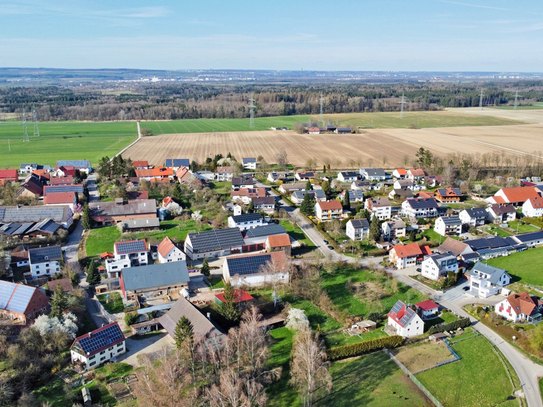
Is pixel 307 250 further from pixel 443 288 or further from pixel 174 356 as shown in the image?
pixel 174 356

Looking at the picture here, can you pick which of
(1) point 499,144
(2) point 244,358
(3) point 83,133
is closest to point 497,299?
(2) point 244,358

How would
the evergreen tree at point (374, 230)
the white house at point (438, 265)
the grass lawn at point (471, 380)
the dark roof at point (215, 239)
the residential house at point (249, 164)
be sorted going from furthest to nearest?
1. the residential house at point (249, 164)
2. the evergreen tree at point (374, 230)
3. the dark roof at point (215, 239)
4. the white house at point (438, 265)
5. the grass lawn at point (471, 380)

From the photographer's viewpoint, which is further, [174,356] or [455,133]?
[455,133]

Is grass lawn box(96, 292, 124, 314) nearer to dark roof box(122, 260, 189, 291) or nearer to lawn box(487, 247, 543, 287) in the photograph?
dark roof box(122, 260, 189, 291)

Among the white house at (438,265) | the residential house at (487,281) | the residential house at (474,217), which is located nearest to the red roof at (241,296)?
the white house at (438,265)

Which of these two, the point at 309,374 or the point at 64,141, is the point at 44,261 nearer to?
the point at 309,374

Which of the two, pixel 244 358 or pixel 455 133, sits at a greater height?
pixel 455 133

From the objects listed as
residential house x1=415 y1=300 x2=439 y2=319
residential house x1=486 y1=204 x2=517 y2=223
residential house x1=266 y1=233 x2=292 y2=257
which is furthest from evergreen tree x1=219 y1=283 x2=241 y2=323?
residential house x1=486 y1=204 x2=517 y2=223

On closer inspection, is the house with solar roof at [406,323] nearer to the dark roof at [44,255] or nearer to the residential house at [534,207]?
the dark roof at [44,255]
